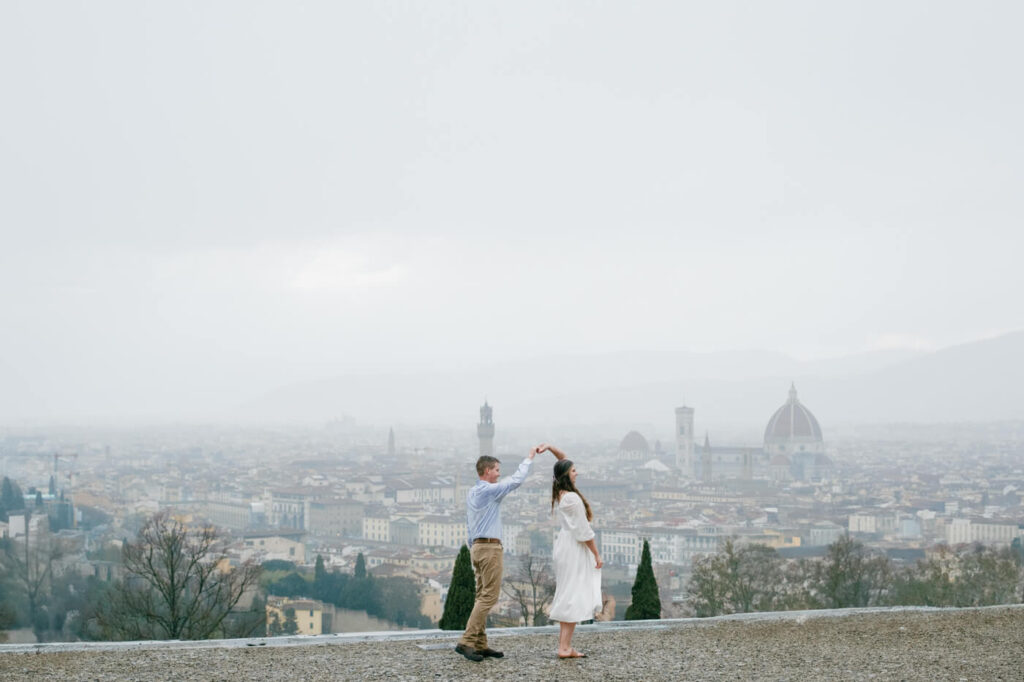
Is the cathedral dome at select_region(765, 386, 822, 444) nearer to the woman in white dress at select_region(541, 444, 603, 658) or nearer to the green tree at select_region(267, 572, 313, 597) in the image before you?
the green tree at select_region(267, 572, 313, 597)

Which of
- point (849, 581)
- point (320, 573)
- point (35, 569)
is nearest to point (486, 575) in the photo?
point (849, 581)

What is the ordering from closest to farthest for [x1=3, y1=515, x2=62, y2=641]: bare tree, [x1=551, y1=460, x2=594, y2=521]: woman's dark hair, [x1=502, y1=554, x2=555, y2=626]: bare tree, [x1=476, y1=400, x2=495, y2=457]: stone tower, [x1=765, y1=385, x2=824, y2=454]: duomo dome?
[x1=551, y1=460, x2=594, y2=521]: woman's dark hair
[x1=502, y1=554, x2=555, y2=626]: bare tree
[x1=3, y1=515, x2=62, y2=641]: bare tree
[x1=476, y1=400, x2=495, y2=457]: stone tower
[x1=765, y1=385, x2=824, y2=454]: duomo dome

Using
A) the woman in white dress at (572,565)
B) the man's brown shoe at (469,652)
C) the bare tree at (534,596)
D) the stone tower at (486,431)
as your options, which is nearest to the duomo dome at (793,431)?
the stone tower at (486,431)

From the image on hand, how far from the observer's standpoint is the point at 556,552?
18.9 ft

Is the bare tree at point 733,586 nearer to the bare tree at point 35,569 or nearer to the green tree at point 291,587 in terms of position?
the bare tree at point 35,569

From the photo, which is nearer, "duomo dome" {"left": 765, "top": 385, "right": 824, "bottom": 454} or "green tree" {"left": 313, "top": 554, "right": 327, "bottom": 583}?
"green tree" {"left": 313, "top": 554, "right": 327, "bottom": 583}

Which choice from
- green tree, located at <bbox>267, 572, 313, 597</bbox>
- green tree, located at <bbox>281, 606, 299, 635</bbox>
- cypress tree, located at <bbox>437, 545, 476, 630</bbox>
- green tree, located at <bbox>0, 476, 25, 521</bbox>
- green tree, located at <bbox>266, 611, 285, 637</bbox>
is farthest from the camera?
green tree, located at <bbox>0, 476, 25, 521</bbox>

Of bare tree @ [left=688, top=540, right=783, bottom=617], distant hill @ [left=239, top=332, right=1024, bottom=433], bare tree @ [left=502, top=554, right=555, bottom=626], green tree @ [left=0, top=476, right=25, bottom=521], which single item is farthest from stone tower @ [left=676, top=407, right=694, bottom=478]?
bare tree @ [left=688, top=540, right=783, bottom=617]

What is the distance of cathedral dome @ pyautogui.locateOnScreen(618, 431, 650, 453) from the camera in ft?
295

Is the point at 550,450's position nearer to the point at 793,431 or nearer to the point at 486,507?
the point at 486,507

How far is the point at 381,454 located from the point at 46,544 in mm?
52721

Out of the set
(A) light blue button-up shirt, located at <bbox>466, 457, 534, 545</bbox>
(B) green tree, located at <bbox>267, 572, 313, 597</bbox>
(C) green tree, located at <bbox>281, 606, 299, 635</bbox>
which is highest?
(A) light blue button-up shirt, located at <bbox>466, 457, 534, 545</bbox>

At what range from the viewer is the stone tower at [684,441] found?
292 ft

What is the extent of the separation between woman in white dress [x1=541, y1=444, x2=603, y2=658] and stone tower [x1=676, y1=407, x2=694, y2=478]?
81819 millimetres
